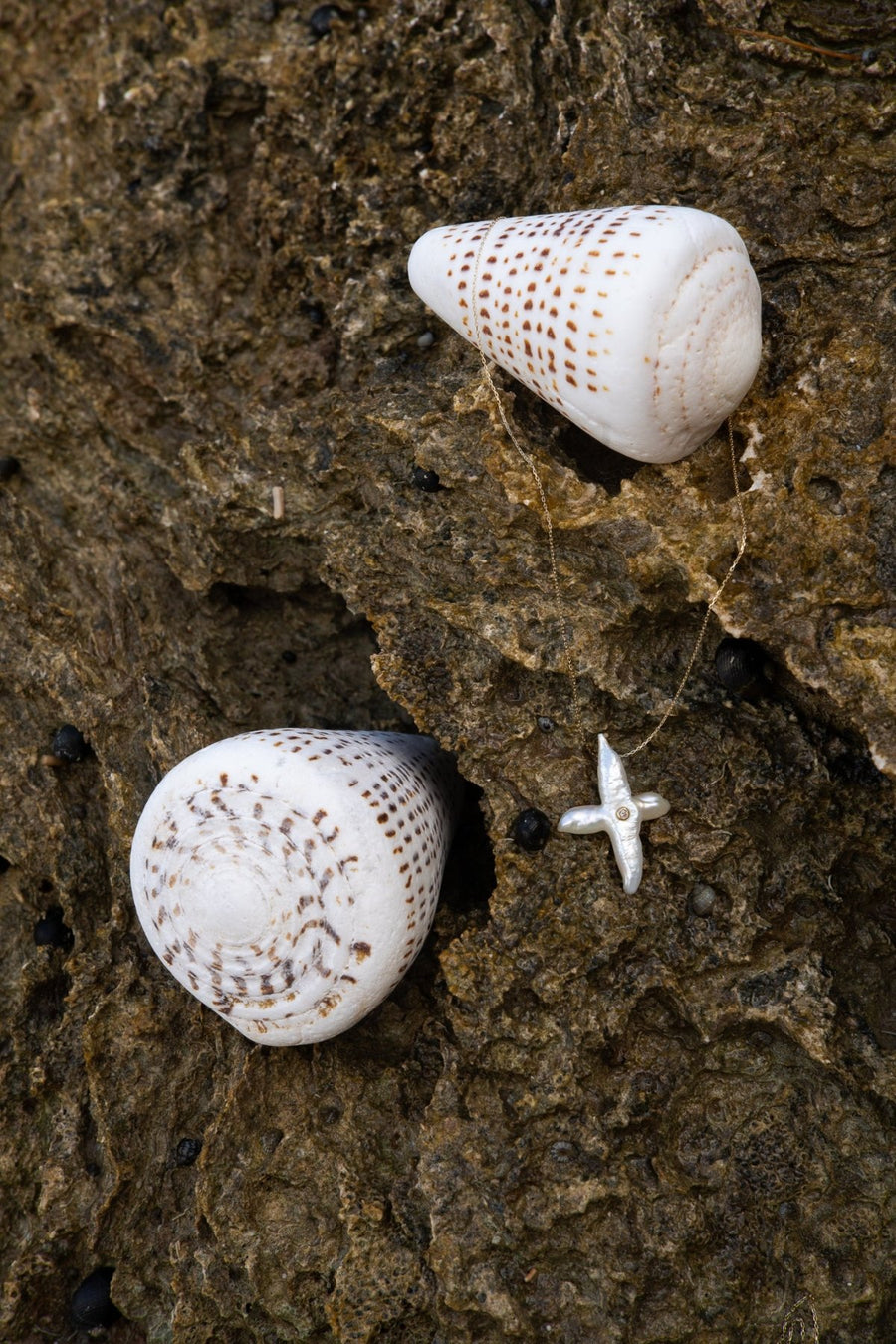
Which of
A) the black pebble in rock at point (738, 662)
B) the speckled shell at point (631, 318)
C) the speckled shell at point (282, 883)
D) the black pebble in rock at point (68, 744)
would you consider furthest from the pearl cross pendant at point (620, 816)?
the black pebble in rock at point (68, 744)

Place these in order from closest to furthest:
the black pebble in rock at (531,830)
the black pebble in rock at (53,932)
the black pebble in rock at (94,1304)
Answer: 1. the black pebble in rock at (531,830)
2. the black pebble in rock at (94,1304)
3. the black pebble in rock at (53,932)

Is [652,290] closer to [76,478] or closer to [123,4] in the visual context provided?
[76,478]

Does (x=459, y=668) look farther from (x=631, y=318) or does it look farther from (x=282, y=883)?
(x=631, y=318)

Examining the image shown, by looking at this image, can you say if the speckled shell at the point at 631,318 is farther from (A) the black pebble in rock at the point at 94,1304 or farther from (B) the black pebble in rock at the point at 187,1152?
(A) the black pebble in rock at the point at 94,1304

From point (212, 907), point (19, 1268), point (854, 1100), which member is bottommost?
point (19, 1268)

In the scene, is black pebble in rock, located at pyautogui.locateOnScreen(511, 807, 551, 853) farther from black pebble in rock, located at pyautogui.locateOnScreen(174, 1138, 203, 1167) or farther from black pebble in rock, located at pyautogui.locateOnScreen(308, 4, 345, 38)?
black pebble in rock, located at pyautogui.locateOnScreen(308, 4, 345, 38)

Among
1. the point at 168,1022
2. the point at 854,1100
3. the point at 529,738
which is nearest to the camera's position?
the point at 854,1100

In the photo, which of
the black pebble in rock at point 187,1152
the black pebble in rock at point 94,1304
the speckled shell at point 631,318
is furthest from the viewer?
the black pebble in rock at point 187,1152

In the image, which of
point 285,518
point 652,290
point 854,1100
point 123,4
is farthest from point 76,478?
point 854,1100
